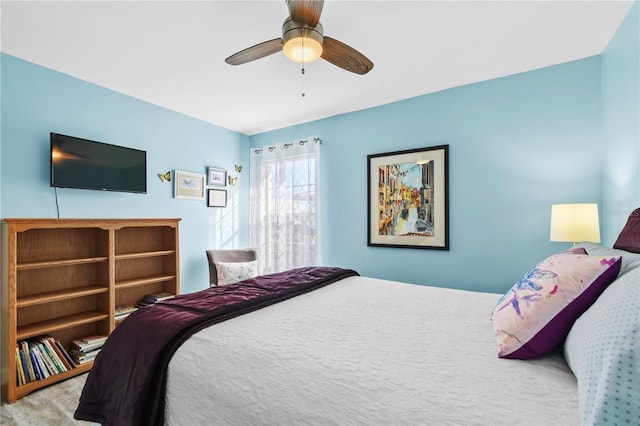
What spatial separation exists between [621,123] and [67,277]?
14.7 ft

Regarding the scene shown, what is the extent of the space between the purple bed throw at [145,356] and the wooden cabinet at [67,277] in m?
1.27

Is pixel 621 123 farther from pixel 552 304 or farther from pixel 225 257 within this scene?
pixel 225 257

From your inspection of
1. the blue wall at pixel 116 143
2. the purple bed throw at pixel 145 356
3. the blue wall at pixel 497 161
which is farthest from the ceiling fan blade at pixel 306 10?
the blue wall at pixel 116 143

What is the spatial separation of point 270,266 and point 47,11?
10.8ft

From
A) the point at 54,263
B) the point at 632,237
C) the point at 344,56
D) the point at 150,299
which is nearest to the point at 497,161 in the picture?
the point at 632,237

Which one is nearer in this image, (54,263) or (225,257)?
(54,263)

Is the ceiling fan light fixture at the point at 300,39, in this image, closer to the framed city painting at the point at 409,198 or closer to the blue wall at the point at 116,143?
the framed city painting at the point at 409,198

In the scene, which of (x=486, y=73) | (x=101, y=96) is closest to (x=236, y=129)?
(x=101, y=96)

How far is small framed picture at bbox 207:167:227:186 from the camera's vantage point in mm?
4012

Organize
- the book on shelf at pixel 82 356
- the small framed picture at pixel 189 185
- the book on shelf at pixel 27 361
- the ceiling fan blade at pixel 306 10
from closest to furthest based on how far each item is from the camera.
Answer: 1. the ceiling fan blade at pixel 306 10
2. the book on shelf at pixel 27 361
3. the book on shelf at pixel 82 356
4. the small framed picture at pixel 189 185

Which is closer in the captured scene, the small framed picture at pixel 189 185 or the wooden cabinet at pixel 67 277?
the wooden cabinet at pixel 67 277

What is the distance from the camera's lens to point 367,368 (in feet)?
3.25

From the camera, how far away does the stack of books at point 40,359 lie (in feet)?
7.02

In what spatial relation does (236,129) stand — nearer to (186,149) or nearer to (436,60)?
(186,149)
